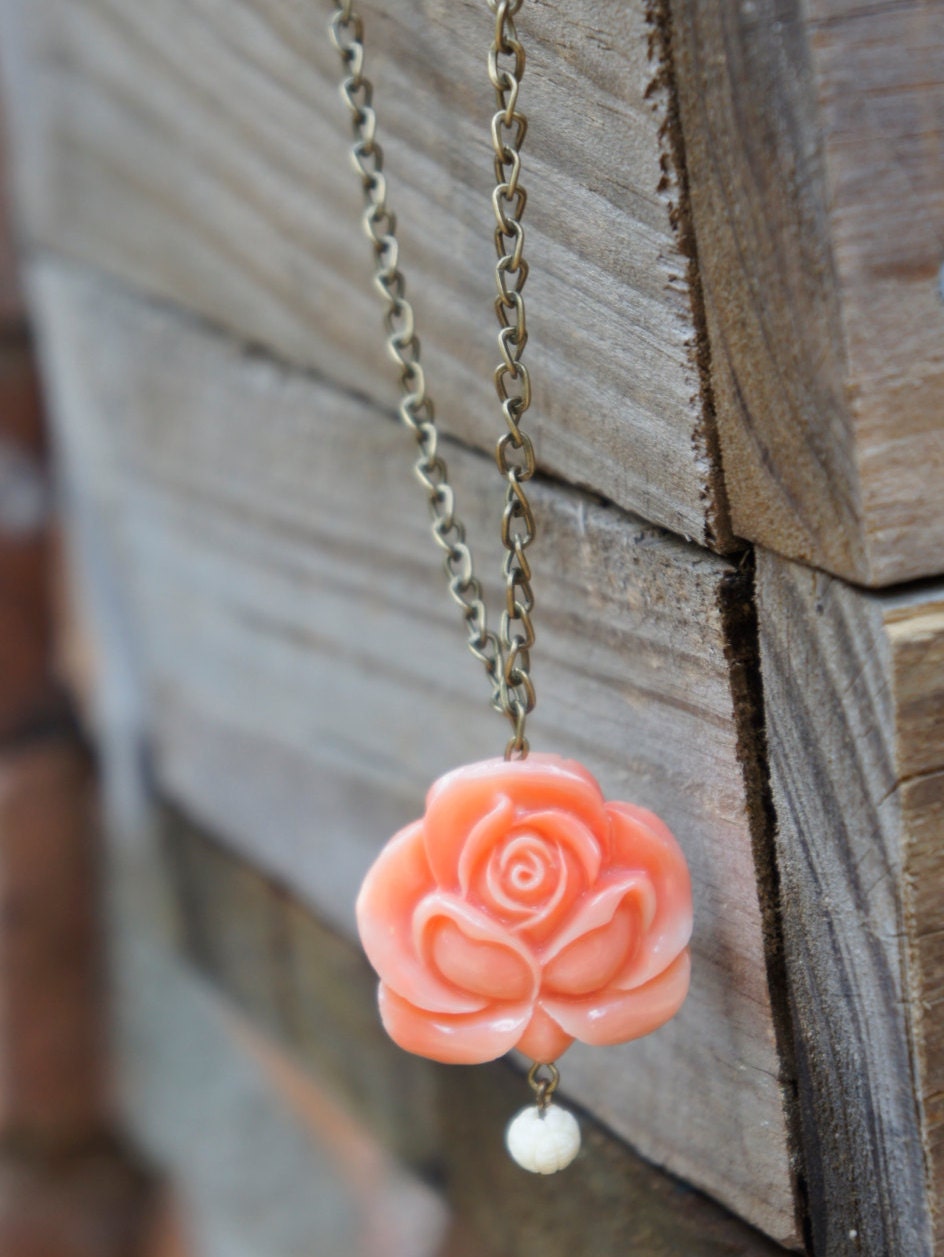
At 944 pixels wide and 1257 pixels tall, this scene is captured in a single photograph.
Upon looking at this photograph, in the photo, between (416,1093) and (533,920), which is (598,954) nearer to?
(533,920)

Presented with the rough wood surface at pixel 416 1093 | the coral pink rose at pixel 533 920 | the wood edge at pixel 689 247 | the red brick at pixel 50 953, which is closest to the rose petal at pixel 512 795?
the coral pink rose at pixel 533 920

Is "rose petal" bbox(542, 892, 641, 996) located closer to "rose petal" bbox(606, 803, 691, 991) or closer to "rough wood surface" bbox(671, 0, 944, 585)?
"rose petal" bbox(606, 803, 691, 991)

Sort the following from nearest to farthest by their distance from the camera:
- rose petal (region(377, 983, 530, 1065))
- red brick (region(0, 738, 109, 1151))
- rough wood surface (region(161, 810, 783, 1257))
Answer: rose petal (region(377, 983, 530, 1065))
rough wood surface (region(161, 810, 783, 1257))
red brick (region(0, 738, 109, 1151))

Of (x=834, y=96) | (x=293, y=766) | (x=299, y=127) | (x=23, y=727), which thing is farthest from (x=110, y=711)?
(x=834, y=96)

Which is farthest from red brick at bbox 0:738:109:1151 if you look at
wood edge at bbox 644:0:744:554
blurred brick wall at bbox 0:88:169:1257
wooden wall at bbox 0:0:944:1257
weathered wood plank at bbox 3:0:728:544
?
wood edge at bbox 644:0:744:554

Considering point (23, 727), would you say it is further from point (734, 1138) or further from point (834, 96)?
point (834, 96)

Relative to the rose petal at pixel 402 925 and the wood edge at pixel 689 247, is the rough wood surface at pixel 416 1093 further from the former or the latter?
the wood edge at pixel 689 247
